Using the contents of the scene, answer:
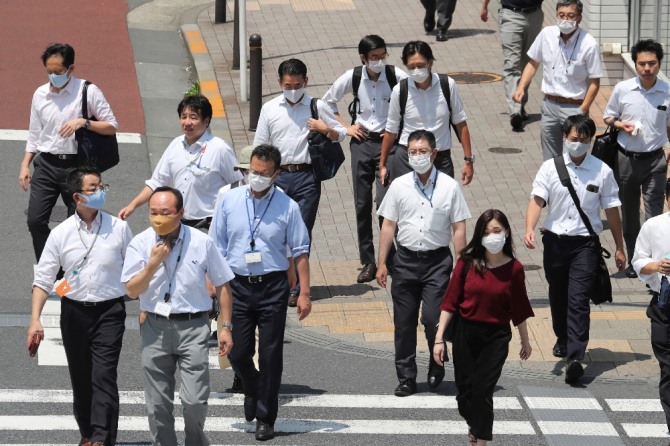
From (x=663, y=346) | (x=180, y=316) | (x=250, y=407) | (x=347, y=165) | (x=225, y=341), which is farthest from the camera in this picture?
(x=347, y=165)

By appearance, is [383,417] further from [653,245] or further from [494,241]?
[653,245]

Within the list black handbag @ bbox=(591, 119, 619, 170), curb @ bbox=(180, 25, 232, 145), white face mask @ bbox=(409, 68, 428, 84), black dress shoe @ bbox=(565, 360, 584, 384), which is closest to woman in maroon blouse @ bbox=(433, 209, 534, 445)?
black dress shoe @ bbox=(565, 360, 584, 384)

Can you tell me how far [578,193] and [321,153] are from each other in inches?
99.4

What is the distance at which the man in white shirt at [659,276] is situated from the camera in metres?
9.99

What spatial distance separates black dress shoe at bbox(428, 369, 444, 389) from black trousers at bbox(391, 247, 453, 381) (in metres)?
0.05

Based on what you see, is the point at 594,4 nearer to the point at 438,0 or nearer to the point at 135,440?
the point at 438,0

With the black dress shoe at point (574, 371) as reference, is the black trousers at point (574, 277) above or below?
above

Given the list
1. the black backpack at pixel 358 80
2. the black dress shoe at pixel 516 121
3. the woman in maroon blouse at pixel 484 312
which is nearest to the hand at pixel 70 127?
the black backpack at pixel 358 80

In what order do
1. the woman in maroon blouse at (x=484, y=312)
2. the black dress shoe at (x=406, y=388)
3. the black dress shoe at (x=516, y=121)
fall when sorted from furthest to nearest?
1. the black dress shoe at (x=516, y=121)
2. the black dress shoe at (x=406, y=388)
3. the woman in maroon blouse at (x=484, y=312)

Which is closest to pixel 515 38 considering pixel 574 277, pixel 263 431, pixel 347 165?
pixel 347 165

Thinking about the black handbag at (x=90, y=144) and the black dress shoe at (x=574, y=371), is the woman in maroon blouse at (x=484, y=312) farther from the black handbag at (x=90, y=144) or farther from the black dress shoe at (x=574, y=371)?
the black handbag at (x=90, y=144)

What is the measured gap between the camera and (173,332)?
923 cm

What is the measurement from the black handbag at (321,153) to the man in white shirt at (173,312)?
3.69 meters

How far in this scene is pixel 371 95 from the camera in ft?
44.9
